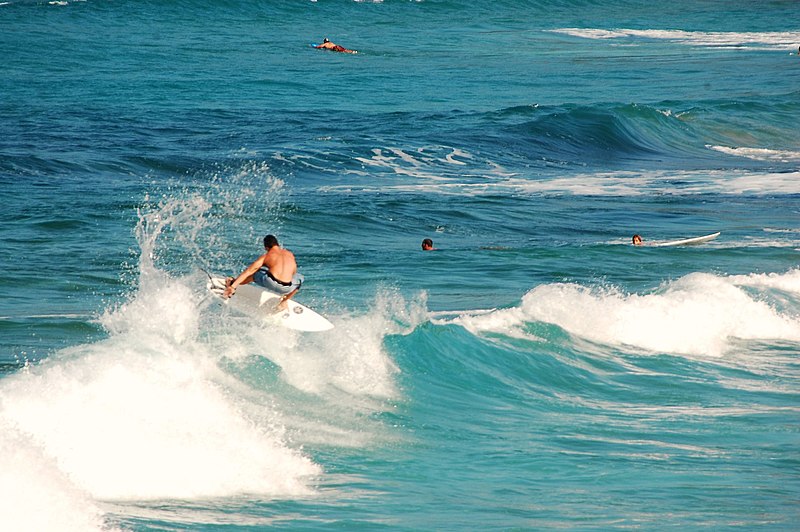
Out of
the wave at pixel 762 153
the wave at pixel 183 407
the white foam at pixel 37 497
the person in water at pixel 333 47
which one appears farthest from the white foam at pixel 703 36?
the white foam at pixel 37 497

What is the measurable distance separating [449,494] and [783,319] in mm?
8228

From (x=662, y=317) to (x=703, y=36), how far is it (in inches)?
2357

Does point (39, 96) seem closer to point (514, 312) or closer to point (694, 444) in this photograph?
point (514, 312)

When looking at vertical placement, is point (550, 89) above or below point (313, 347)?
above

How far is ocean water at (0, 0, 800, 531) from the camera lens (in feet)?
30.2

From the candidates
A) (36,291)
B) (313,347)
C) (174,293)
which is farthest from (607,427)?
(36,291)

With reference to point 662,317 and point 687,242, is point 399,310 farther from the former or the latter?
point 687,242

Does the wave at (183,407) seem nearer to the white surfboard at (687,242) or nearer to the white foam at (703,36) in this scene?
the white surfboard at (687,242)

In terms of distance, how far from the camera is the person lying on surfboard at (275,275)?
1258cm

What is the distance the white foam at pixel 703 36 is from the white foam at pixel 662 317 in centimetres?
5248

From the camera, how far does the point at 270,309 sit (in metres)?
12.8

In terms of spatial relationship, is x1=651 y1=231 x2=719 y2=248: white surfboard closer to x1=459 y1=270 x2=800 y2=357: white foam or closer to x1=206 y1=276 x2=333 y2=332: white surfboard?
x1=459 y1=270 x2=800 y2=357: white foam

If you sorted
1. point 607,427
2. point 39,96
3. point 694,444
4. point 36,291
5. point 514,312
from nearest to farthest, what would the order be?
point 694,444 → point 607,427 → point 514,312 → point 36,291 → point 39,96

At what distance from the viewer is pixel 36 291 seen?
53.0ft
